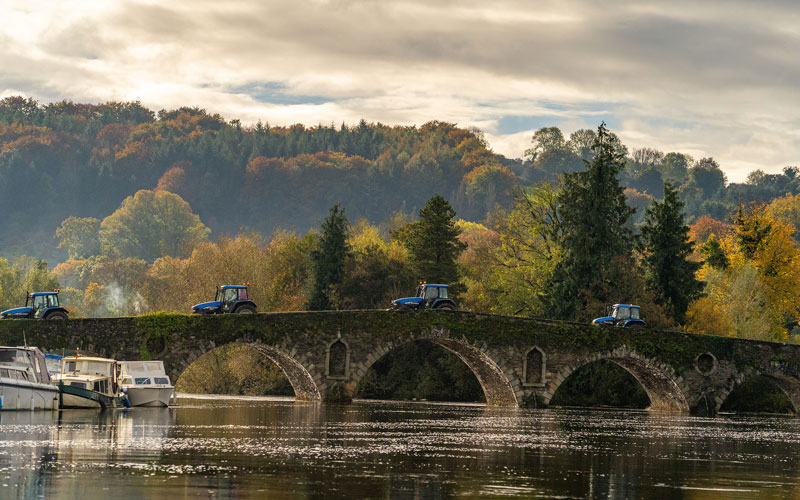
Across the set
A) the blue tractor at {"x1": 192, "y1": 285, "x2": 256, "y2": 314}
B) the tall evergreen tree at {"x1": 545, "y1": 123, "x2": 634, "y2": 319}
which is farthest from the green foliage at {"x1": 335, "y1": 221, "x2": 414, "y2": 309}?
the blue tractor at {"x1": 192, "y1": 285, "x2": 256, "y2": 314}

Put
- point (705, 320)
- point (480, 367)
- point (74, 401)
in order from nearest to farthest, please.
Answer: point (74, 401) < point (480, 367) < point (705, 320)

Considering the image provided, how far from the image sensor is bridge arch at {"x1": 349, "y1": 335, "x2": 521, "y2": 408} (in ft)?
218

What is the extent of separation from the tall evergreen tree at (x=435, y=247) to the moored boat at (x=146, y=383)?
100.0 feet

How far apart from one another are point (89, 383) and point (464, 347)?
75.1 feet

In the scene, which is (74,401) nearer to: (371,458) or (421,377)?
(371,458)


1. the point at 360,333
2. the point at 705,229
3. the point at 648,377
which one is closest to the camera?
the point at 360,333

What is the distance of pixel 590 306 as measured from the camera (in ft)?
258

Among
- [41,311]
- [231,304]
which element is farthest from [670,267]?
[41,311]

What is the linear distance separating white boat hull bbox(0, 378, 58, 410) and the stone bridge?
1266 cm

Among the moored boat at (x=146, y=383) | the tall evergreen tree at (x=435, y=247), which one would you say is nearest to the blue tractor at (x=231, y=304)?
the moored boat at (x=146, y=383)

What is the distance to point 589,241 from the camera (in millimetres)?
79875

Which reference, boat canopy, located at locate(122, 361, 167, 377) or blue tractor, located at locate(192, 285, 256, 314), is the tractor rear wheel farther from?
boat canopy, located at locate(122, 361, 167, 377)

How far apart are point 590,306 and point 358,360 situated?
62.5ft

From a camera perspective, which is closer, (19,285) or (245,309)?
(245,309)
